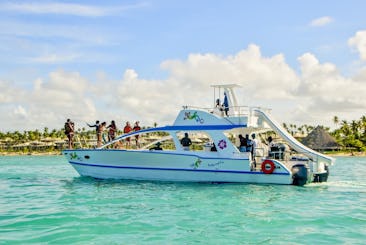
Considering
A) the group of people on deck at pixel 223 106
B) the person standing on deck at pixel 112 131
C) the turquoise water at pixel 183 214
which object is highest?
the group of people on deck at pixel 223 106

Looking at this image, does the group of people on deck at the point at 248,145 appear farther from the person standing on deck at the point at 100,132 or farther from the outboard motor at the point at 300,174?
the person standing on deck at the point at 100,132

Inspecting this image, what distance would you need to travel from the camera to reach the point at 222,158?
59.9 ft

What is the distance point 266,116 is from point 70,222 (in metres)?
10.6

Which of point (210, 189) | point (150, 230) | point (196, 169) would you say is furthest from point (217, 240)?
point (196, 169)

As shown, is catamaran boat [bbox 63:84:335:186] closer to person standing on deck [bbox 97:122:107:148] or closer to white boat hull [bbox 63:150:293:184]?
white boat hull [bbox 63:150:293:184]

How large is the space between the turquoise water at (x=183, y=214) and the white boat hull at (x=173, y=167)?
0.53 meters

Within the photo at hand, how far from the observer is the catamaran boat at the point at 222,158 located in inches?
705

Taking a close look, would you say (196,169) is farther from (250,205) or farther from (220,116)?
(250,205)

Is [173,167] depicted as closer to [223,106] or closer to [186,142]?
[186,142]

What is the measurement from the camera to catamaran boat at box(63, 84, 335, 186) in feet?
58.7

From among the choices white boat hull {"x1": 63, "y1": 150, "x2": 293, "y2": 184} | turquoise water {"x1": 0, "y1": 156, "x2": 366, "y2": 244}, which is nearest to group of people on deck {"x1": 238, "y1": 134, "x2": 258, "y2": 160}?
white boat hull {"x1": 63, "y1": 150, "x2": 293, "y2": 184}

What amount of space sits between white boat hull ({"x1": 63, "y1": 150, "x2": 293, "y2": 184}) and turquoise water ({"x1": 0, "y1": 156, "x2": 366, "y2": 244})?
0.53 m

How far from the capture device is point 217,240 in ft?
28.9

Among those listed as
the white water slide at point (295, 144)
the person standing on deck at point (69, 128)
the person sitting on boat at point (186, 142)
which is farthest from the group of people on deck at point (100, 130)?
the white water slide at point (295, 144)
